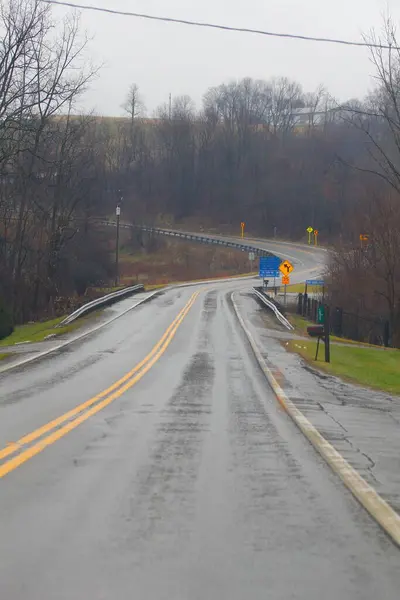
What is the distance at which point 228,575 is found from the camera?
4852 mm

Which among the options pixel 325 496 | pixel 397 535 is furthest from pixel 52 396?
pixel 397 535

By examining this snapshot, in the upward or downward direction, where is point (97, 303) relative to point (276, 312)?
upward

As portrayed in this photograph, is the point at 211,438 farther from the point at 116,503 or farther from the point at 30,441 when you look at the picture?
the point at 116,503

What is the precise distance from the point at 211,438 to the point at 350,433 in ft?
7.14

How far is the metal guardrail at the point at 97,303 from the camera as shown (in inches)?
1302

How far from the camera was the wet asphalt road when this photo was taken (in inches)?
186

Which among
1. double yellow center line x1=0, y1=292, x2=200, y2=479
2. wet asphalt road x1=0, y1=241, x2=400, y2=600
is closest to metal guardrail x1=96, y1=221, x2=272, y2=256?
double yellow center line x1=0, y1=292, x2=200, y2=479

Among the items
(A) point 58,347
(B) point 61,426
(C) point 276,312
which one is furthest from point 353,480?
(C) point 276,312

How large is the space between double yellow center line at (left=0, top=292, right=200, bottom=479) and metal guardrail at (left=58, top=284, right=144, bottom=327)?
15.2m

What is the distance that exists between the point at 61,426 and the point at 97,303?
96.9 ft

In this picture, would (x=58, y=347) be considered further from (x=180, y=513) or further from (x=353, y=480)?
(x=180, y=513)

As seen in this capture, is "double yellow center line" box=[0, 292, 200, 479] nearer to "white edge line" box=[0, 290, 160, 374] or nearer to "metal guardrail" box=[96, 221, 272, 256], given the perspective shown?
"white edge line" box=[0, 290, 160, 374]

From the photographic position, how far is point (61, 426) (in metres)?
9.93

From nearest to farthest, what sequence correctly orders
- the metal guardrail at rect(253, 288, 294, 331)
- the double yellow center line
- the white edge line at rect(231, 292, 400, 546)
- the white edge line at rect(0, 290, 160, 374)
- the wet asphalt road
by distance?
the wet asphalt road
the white edge line at rect(231, 292, 400, 546)
the double yellow center line
the white edge line at rect(0, 290, 160, 374)
the metal guardrail at rect(253, 288, 294, 331)
